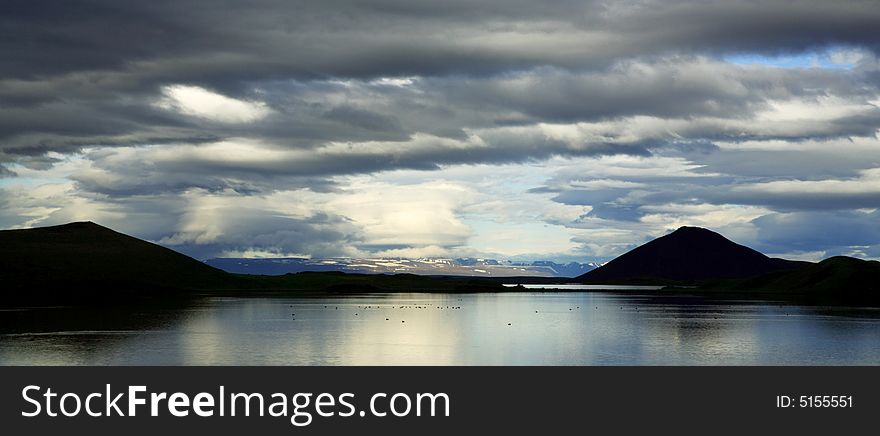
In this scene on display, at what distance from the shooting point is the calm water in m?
78.8

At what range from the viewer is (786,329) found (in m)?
122

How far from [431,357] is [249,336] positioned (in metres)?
31.4

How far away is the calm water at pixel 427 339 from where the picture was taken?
258 feet

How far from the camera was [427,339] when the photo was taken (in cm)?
10312

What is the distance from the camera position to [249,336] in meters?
104
